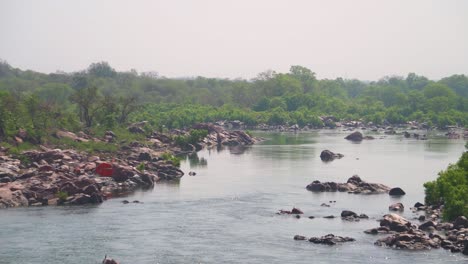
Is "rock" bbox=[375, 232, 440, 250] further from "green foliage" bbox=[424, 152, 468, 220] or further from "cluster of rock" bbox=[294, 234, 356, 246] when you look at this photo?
"green foliage" bbox=[424, 152, 468, 220]

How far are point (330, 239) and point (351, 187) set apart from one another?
79.4 ft

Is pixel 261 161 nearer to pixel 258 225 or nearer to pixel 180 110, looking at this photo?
pixel 258 225

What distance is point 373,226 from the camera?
56594 millimetres

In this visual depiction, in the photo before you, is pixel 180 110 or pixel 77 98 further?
pixel 180 110

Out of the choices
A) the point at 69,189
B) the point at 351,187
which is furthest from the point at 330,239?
the point at 69,189

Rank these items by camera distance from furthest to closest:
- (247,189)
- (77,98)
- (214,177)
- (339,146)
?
(339,146), (77,98), (214,177), (247,189)

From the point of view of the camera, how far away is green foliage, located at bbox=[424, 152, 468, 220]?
180 ft

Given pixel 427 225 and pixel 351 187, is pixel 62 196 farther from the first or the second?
Result: pixel 427 225

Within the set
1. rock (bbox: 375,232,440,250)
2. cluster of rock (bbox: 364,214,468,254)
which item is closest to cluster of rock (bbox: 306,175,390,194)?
cluster of rock (bbox: 364,214,468,254)

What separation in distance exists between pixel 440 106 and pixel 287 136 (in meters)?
56.9

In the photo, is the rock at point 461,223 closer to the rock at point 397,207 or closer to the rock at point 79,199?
the rock at point 397,207

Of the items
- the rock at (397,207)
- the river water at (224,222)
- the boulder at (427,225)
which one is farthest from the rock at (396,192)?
the boulder at (427,225)

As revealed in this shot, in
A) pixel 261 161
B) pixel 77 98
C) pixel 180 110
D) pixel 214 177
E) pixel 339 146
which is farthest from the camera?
pixel 180 110

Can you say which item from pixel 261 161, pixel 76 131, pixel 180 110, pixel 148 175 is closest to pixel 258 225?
pixel 148 175
